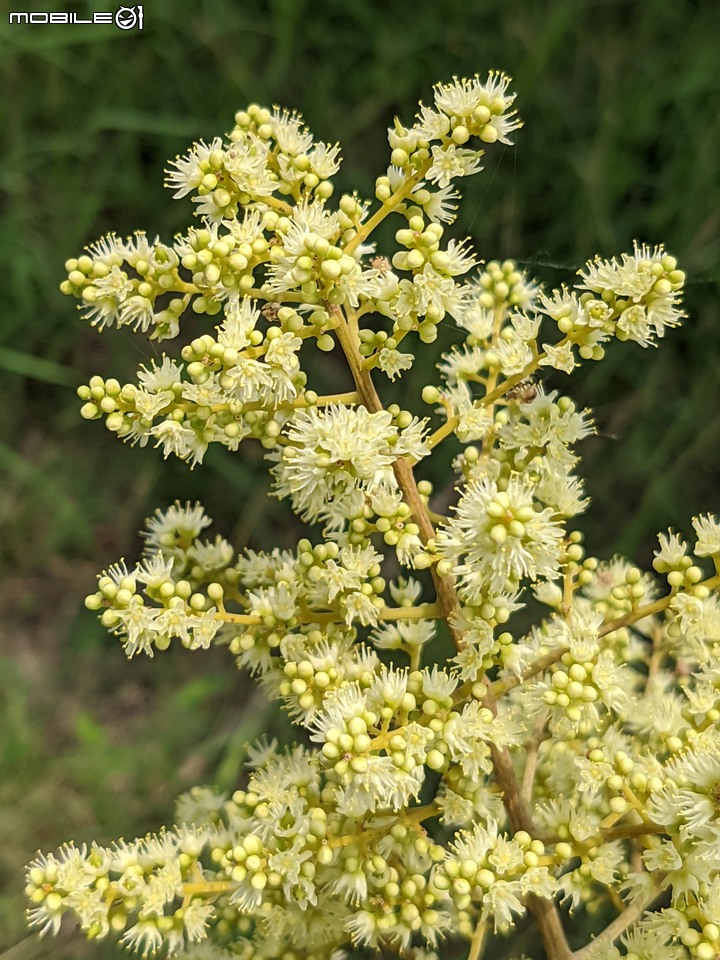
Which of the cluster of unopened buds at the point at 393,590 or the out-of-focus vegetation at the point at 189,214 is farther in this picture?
the out-of-focus vegetation at the point at 189,214

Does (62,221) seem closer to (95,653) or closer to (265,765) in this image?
(95,653)

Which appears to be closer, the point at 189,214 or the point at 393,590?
the point at 393,590

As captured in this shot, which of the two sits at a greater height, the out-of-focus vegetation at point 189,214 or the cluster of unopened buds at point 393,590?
the out-of-focus vegetation at point 189,214

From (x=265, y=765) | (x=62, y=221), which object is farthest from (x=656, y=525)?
(x=62, y=221)

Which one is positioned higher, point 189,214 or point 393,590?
point 189,214
